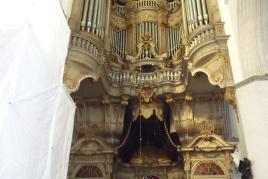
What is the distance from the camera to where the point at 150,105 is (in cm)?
955

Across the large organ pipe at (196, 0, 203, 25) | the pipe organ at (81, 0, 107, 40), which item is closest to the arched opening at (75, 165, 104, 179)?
the pipe organ at (81, 0, 107, 40)

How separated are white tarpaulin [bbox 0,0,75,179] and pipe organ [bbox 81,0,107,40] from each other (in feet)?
11.5

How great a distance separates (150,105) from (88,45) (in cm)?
249

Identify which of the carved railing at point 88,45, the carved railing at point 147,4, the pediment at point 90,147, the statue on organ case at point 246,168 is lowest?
the statue on organ case at point 246,168

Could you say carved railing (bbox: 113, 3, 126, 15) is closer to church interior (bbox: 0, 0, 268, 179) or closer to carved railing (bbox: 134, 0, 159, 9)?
church interior (bbox: 0, 0, 268, 179)

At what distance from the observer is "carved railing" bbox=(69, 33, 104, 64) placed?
8258mm

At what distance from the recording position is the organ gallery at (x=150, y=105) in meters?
8.27

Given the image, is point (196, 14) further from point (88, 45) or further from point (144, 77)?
point (88, 45)

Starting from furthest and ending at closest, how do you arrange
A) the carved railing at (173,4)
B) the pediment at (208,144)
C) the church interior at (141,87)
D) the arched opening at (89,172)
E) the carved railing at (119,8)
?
the carved railing at (119,8) < the carved railing at (173,4) < the arched opening at (89,172) < the pediment at (208,144) < the church interior at (141,87)

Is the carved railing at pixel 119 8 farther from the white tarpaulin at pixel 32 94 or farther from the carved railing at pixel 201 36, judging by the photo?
the white tarpaulin at pixel 32 94

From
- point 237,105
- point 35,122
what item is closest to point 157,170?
point 237,105

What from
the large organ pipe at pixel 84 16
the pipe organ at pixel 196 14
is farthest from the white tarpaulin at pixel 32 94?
the pipe organ at pixel 196 14

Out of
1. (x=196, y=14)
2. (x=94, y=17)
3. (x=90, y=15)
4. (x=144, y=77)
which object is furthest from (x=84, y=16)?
(x=196, y=14)

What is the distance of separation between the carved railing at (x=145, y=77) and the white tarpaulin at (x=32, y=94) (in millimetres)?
4011
